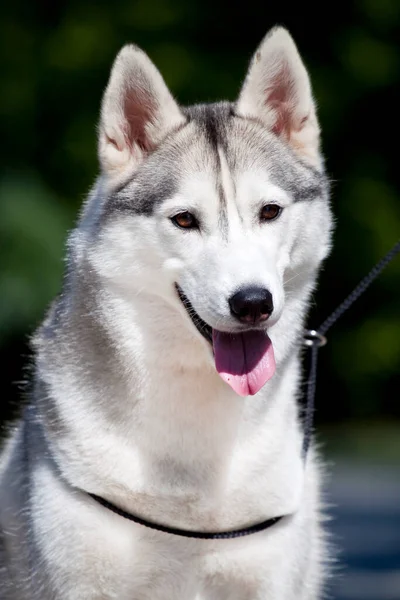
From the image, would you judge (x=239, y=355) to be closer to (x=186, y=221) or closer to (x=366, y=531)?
(x=186, y=221)

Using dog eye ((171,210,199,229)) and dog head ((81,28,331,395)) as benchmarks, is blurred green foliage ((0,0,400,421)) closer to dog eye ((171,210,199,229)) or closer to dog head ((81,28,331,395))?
dog head ((81,28,331,395))

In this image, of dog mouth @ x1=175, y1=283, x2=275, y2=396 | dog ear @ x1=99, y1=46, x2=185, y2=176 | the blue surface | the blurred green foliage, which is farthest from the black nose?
the blurred green foliage

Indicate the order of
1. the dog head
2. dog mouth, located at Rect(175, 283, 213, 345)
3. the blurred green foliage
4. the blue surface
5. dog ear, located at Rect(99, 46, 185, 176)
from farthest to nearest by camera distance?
the blurred green foliage < the blue surface < dog ear, located at Rect(99, 46, 185, 176) < dog mouth, located at Rect(175, 283, 213, 345) < the dog head

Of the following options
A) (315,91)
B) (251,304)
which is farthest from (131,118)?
(315,91)

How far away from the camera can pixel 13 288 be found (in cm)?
1464

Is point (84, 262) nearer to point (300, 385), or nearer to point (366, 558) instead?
point (300, 385)

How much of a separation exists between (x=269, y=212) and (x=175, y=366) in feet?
2.02

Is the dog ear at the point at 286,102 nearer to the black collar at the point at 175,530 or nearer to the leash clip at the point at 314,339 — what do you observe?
the leash clip at the point at 314,339

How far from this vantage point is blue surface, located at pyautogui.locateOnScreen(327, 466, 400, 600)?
26.2ft

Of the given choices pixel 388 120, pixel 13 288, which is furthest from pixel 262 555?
pixel 388 120

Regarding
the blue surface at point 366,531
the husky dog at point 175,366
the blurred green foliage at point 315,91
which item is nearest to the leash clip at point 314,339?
the husky dog at point 175,366

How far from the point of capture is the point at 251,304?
395 cm

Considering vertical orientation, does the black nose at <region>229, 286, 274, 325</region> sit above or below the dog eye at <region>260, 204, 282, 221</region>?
below

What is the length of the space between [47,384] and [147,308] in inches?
19.1
